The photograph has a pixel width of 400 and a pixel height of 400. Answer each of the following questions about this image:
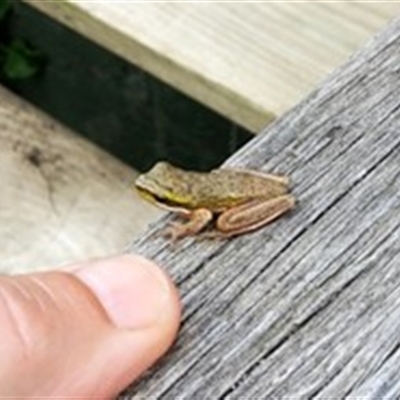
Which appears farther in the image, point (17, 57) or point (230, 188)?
point (17, 57)

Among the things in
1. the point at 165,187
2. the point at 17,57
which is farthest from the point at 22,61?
the point at 165,187

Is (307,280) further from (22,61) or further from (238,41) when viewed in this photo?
(22,61)

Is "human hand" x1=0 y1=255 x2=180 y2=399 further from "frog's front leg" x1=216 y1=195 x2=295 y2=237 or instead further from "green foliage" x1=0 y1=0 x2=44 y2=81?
"green foliage" x1=0 y1=0 x2=44 y2=81

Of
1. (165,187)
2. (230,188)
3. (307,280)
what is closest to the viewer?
(307,280)

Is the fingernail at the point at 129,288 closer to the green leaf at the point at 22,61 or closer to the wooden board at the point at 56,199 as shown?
the wooden board at the point at 56,199

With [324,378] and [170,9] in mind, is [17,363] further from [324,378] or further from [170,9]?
[170,9]

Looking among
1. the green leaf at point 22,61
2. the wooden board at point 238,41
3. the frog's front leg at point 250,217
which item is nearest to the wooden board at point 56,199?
the green leaf at point 22,61

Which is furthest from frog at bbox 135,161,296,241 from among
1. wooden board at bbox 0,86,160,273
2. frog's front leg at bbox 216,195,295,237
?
wooden board at bbox 0,86,160,273
